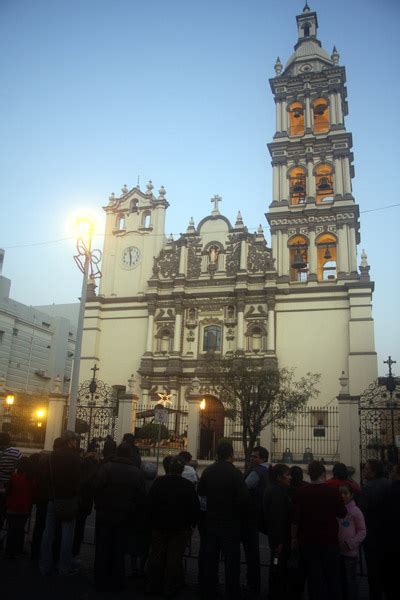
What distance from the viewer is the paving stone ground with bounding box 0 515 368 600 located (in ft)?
A: 21.0

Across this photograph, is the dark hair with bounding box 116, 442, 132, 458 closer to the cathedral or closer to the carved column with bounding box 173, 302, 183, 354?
the cathedral

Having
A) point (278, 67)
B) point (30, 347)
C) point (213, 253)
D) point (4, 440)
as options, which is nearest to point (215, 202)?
point (213, 253)

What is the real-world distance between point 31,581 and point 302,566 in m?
3.51

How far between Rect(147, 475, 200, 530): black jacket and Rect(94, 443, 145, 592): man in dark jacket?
1.19 ft

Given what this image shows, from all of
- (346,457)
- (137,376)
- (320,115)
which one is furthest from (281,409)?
(320,115)

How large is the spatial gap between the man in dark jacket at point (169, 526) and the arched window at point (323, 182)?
2880cm

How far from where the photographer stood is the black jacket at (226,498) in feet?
21.8

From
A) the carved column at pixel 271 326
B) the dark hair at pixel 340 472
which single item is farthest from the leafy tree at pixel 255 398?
the dark hair at pixel 340 472

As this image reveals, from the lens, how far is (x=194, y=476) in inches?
349

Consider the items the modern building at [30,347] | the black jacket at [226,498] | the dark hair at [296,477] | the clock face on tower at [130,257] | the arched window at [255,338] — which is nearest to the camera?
the black jacket at [226,498]

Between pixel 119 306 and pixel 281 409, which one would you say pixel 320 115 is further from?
pixel 281 409

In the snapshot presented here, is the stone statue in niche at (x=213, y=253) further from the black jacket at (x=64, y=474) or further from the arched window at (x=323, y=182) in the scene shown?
the black jacket at (x=64, y=474)

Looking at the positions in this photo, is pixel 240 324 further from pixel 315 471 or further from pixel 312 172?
pixel 315 471

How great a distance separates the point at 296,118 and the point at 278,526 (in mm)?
33766
